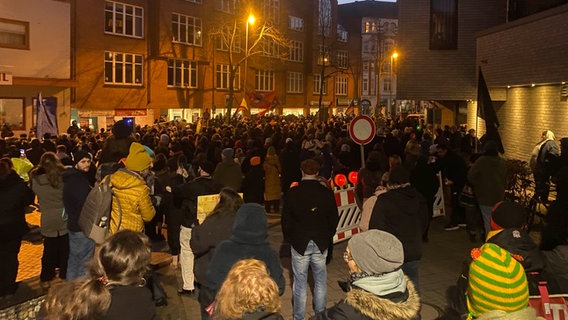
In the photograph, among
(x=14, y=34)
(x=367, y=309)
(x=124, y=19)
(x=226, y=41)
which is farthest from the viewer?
(x=226, y=41)

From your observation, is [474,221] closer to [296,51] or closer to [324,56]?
[324,56]

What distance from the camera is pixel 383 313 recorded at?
327 cm

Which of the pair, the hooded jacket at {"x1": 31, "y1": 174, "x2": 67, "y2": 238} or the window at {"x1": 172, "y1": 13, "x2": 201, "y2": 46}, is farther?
the window at {"x1": 172, "y1": 13, "x2": 201, "y2": 46}

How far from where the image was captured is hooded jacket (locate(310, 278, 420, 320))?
3.27 m

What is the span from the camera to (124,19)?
37438mm

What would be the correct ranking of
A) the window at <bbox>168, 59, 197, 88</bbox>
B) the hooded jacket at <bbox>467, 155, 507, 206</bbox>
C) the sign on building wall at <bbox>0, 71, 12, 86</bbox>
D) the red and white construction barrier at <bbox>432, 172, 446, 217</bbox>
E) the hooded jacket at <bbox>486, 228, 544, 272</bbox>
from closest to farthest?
1. the hooded jacket at <bbox>486, 228, 544, 272</bbox>
2. the hooded jacket at <bbox>467, 155, 507, 206</bbox>
3. the red and white construction barrier at <bbox>432, 172, 446, 217</bbox>
4. the sign on building wall at <bbox>0, 71, 12, 86</bbox>
5. the window at <bbox>168, 59, 197, 88</bbox>

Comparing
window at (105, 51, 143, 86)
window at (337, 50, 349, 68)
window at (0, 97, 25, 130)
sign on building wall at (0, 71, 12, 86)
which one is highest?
→ window at (337, 50, 349, 68)

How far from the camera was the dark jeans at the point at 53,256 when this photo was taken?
8.18 metres

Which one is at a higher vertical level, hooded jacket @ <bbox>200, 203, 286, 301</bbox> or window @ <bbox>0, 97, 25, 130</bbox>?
window @ <bbox>0, 97, 25, 130</bbox>

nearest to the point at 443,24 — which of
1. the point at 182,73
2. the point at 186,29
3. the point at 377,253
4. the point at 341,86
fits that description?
the point at 186,29

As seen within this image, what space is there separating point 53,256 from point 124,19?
1252 inches

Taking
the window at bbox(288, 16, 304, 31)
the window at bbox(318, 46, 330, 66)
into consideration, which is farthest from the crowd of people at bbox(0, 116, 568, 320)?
the window at bbox(288, 16, 304, 31)

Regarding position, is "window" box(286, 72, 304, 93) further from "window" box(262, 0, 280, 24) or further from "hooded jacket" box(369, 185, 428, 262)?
"hooded jacket" box(369, 185, 428, 262)

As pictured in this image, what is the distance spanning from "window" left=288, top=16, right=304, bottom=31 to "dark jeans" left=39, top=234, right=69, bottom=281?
2051 inches
